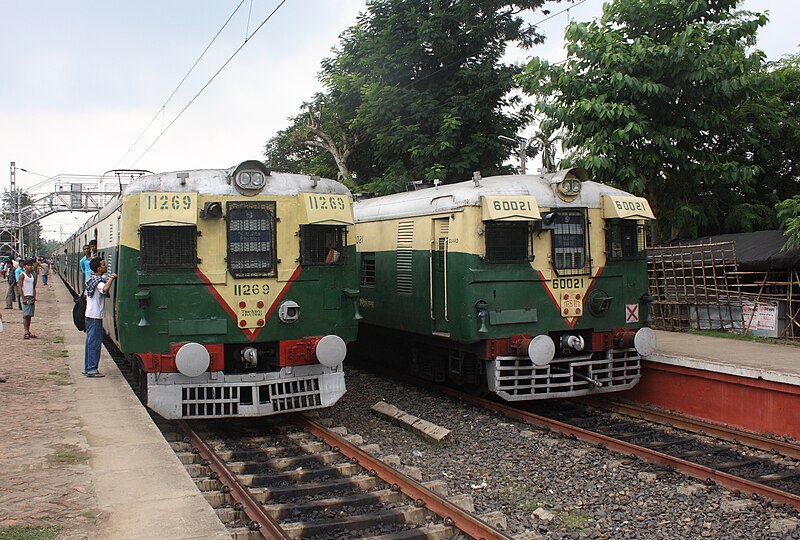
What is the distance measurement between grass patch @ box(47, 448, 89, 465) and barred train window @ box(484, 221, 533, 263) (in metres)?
5.17

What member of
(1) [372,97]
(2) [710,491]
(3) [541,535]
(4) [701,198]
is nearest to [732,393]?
(2) [710,491]

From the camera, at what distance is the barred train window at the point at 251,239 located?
28.0ft

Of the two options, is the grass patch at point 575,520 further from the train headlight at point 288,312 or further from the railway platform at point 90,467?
the train headlight at point 288,312

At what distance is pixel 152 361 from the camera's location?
27.0ft

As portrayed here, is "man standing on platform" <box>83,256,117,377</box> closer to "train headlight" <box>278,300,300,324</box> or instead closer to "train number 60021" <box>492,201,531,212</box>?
"train headlight" <box>278,300,300,324</box>

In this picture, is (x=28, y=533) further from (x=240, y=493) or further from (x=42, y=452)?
(x=42, y=452)

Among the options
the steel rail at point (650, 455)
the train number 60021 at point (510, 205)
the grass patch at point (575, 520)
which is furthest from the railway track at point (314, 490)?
the train number 60021 at point (510, 205)

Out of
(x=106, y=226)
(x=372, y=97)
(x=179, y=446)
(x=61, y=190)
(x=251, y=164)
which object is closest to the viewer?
(x=179, y=446)

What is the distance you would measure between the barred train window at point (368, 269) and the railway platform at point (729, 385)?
4.40 meters

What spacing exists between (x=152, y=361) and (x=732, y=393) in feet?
23.6

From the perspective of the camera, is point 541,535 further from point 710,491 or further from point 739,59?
point 739,59

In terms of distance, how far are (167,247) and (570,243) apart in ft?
17.0

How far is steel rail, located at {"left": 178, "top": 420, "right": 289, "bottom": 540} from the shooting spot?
5.58 meters

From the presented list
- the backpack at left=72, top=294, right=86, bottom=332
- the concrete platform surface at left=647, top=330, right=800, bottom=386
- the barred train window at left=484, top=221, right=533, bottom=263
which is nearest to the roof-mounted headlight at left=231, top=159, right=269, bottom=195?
the barred train window at left=484, top=221, right=533, bottom=263
